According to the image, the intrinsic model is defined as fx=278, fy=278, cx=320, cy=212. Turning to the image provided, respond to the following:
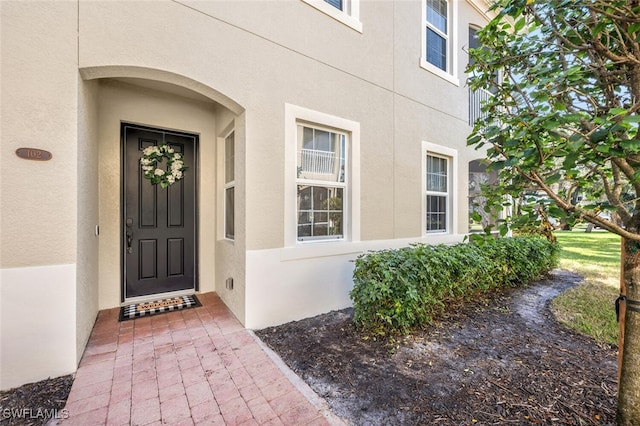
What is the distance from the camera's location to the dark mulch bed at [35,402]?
79.9 inches

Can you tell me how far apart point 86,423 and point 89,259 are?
71.1 inches

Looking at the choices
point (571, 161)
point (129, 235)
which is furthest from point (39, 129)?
point (571, 161)

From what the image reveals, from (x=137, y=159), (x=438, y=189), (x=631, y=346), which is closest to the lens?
(x=631, y=346)

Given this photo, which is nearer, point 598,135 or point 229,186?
point 598,135

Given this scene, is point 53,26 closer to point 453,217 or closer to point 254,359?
point 254,359

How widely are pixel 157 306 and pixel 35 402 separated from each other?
6.07 ft

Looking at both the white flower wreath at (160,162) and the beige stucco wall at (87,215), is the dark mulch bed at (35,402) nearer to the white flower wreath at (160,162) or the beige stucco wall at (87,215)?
the beige stucco wall at (87,215)

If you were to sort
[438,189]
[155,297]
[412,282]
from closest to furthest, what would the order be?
[412,282], [155,297], [438,189]

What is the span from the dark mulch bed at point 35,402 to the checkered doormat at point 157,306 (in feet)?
4.12

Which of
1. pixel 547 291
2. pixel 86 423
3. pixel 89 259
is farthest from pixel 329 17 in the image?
pixel 547 291

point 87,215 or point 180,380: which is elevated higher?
point 87,215

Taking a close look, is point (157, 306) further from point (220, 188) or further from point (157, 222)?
point (220, 188)

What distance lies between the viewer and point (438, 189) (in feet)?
20.7

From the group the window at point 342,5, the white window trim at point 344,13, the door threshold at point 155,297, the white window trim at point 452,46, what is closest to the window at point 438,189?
the white window trim at point 452,46
